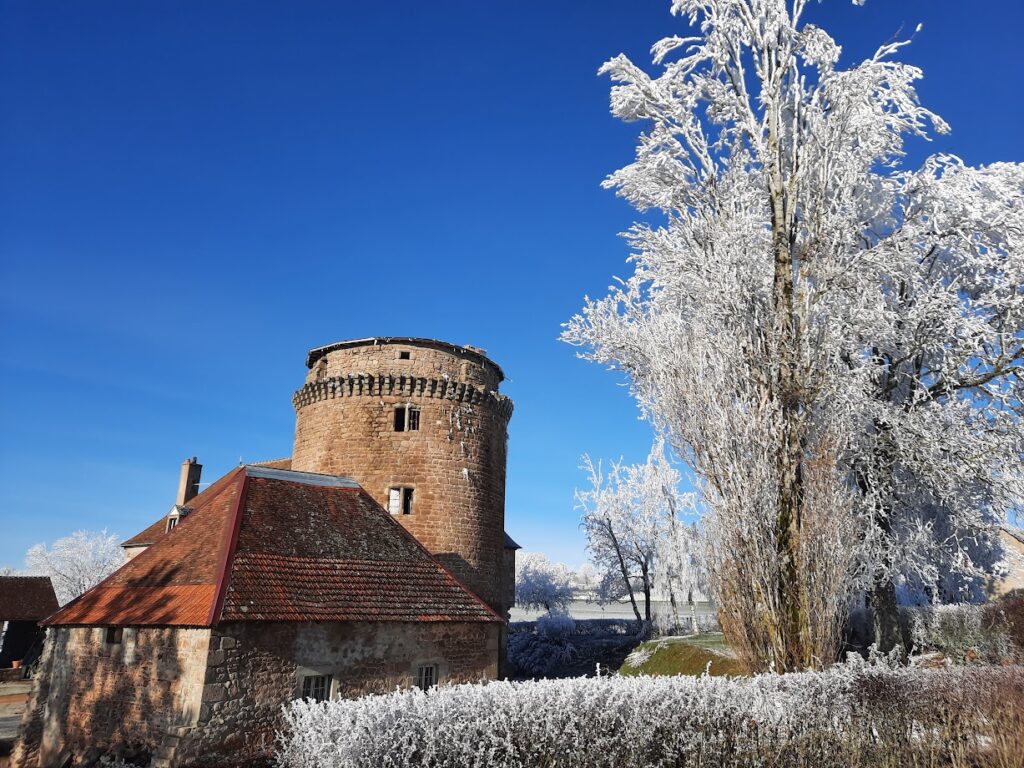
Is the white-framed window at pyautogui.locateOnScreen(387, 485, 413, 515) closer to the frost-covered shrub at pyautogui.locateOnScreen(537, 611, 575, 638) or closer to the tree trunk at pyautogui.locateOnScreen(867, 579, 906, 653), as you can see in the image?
the tree trunk at pyautogui.locateOnScreen(867, 579, 906, 653)

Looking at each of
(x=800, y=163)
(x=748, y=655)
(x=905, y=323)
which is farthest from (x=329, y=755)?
(x=905, y=323)

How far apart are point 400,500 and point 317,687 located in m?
9.02

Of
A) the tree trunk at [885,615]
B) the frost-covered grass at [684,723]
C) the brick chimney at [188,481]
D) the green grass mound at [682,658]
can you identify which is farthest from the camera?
the brick chimney at [188,481]

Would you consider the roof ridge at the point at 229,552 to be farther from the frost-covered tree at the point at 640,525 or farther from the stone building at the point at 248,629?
the frost-covered tree at the point at 640,525

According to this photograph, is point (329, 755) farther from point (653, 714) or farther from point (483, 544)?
point (483, 544)

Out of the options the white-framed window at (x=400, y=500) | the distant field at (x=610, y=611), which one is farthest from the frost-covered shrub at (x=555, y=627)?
the white-framed window at (x=400, y=500)

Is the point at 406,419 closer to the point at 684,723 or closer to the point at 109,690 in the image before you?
the point at 109,690

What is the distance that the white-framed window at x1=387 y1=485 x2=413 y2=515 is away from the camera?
2080 cm

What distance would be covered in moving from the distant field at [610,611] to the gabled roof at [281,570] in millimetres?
6524

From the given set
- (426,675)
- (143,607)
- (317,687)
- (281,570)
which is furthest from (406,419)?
(317,687)

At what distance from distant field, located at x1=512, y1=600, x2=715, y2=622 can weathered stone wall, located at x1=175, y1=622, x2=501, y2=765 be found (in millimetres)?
5954

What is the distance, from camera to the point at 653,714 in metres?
8.33

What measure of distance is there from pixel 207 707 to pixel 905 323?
50.8 feet

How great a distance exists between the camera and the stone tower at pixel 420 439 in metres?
21.0
